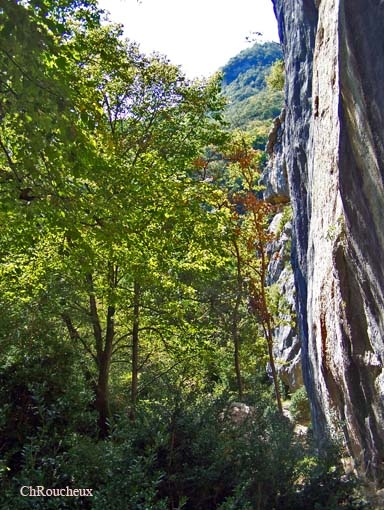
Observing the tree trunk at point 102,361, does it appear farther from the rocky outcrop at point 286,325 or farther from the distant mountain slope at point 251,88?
the distant mountain slope at point 251,88

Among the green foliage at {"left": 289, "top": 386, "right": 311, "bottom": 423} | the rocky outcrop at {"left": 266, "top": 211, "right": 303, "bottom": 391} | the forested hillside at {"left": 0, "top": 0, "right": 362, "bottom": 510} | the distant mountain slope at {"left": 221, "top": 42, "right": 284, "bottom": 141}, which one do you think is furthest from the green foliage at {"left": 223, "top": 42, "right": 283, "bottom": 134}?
the forested hillside at {"left": 0, "top": 0, "right": 362, "bottom": 510}

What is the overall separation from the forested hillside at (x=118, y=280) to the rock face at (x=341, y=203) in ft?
5.38

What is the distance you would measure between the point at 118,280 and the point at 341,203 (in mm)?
5669

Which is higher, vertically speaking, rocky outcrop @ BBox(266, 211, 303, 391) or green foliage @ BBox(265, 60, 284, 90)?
green foliage @ BBox(265, 60, 284, 90)

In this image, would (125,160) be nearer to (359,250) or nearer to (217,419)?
(359,250)

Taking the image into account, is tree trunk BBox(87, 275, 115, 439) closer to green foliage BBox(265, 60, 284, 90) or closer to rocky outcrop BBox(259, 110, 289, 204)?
rocky outcrop BBox(259, 110, 289, 204)

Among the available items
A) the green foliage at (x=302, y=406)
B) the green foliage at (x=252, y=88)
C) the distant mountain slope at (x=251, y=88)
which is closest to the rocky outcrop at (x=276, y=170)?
the green foliage at (x=302, y=406)

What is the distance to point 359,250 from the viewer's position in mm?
6344

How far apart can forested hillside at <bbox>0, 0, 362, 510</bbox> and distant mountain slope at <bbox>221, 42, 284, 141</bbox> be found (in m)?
69.5

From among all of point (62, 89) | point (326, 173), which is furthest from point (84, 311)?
point (62, 89)

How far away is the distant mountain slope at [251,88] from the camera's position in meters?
85.2

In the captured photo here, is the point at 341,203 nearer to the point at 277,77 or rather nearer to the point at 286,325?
the point at 286,325

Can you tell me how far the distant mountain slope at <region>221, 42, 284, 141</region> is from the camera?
280ft

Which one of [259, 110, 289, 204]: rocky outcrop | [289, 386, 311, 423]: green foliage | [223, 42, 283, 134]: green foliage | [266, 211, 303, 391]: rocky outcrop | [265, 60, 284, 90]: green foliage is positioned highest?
[223, 42, 283, 134]: green foliage
